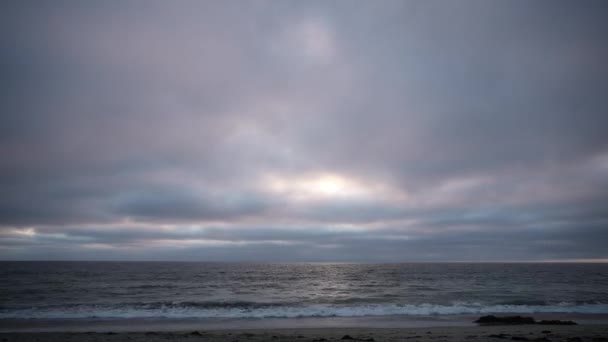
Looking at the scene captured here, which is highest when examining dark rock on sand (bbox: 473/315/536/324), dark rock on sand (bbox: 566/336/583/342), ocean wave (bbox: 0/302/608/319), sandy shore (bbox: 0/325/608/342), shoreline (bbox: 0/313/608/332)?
dark rock on sand (bbox: 566/336/583/342)

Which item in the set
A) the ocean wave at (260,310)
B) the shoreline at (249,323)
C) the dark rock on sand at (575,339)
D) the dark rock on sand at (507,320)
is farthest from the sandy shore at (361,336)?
the ocean wave at (260,310)

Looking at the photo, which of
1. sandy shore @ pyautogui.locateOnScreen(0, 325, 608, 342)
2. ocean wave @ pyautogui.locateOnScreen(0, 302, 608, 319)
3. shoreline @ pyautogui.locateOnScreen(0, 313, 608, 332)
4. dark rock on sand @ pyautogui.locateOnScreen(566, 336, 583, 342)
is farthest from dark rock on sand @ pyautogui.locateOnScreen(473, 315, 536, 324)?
dark rock on sand @ pyautogui.locateOnScreen(566, 336, 583, 342)

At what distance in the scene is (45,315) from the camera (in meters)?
25.8

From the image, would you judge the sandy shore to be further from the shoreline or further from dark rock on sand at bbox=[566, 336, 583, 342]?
the shoreline

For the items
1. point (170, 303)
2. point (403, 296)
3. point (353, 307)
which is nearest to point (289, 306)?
point (353, 307)

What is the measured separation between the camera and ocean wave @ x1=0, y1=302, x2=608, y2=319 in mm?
26125

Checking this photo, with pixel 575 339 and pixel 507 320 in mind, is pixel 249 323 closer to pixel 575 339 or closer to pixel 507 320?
pixel 507 320

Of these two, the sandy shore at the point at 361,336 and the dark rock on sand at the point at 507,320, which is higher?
the sandy shore at the point at 361,336

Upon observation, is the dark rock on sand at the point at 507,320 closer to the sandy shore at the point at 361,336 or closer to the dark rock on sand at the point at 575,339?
the sandy shore at the point at 361,336

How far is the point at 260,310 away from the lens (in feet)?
95.5

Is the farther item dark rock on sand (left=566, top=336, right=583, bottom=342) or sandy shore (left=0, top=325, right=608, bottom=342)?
sandy shore (left=0, top=325, right=608, bottom=342)

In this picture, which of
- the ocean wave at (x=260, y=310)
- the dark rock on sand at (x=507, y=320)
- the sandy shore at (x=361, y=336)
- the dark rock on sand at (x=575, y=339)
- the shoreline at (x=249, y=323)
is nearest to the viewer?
the dark rock on sand at (x=575, y=339)

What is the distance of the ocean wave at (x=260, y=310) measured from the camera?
26125 mm

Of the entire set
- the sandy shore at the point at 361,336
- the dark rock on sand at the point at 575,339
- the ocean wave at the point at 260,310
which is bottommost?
the ocean wave at the point at 260,310
